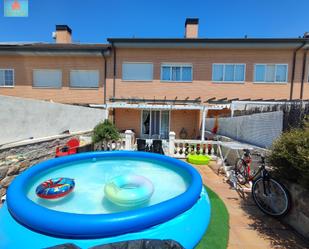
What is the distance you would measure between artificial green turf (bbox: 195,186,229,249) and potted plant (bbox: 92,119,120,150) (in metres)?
5.67

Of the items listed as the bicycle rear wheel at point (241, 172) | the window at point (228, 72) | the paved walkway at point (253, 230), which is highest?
the window at point (228, 72)

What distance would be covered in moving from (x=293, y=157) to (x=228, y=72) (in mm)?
12693

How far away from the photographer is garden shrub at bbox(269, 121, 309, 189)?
3.10 meters

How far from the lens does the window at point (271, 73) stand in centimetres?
1417

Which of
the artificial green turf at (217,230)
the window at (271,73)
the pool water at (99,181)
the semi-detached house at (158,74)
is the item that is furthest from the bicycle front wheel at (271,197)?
the window at (271,73)

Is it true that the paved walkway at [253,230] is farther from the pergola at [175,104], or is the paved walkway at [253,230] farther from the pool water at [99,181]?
the pergola at [175,104]

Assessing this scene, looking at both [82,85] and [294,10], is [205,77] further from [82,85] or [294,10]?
[82,85]

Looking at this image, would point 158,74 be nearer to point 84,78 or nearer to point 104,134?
point 84,78

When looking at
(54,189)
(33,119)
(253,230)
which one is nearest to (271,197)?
(253,230)

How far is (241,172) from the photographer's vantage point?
5.78 metres

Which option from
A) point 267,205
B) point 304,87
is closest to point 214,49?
point 304,87

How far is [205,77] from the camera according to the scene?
14.5 meters

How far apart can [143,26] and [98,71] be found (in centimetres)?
729

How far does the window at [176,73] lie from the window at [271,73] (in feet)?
18.0
